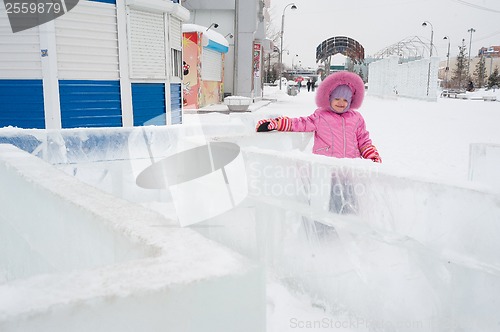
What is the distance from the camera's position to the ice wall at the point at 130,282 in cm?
87

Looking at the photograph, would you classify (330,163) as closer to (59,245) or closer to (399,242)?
(399,242)

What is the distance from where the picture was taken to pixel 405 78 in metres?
30.1

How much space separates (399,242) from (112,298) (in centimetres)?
183

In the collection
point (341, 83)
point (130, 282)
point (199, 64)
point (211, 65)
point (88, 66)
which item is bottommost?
point (130, 282)

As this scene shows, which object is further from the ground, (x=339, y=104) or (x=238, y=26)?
(x=238, y=26)

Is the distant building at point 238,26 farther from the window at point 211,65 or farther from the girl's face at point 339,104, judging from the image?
the girl's face at point 339,104

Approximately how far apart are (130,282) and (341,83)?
328cm

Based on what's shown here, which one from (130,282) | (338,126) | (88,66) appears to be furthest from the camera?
(88,66)

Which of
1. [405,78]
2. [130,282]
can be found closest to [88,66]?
[130,282]

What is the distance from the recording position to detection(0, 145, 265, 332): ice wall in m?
0.87

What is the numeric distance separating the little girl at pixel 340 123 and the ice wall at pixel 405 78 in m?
23.7

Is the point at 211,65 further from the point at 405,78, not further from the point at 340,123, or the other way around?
the point at 405,78

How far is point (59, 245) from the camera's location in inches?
63.3

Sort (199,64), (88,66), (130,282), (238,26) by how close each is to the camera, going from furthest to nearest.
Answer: (238,26) < (199,64) < (88,66) < (130,282)
